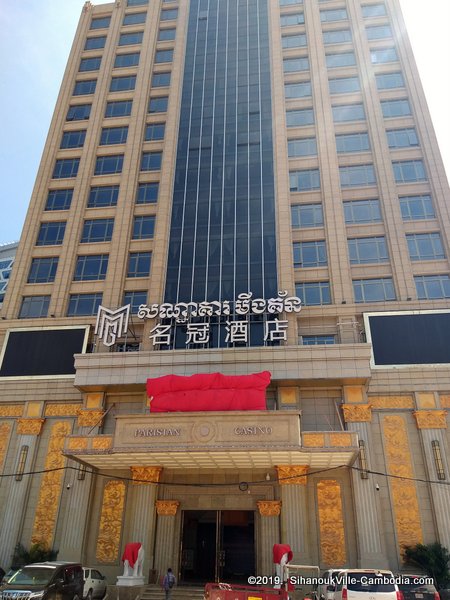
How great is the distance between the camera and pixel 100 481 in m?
29.5

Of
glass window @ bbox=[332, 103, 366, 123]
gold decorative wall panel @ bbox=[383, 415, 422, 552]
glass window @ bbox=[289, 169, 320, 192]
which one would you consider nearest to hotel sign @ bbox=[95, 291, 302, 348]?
gold decorative wall panel @ bbox=[383, 415, 422, 552]

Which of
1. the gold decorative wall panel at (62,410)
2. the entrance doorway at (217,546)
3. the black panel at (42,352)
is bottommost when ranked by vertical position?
the entrance doorway at (217,546)

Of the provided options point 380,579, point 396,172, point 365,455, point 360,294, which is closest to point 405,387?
point 365,455

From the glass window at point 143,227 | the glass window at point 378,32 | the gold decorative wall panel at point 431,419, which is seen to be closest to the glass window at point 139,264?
the glass window at point 143,227

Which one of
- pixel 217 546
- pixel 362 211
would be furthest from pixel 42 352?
pixel 362 211

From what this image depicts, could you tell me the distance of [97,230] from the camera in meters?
39.5

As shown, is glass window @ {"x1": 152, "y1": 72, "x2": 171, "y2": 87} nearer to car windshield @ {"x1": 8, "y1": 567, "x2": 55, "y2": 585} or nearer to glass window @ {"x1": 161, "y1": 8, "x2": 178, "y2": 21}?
A: glass window @ {"x1": 161, "y1": 8, "x2": 178, "y2": 21}

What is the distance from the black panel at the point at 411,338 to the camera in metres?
30.0

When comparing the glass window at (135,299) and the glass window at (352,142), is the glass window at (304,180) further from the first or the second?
the glass window at (135,299)

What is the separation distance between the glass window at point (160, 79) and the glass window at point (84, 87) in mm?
6058

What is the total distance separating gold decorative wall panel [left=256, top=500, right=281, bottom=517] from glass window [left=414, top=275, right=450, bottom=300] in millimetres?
16158

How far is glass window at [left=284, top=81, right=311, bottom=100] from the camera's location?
143ft

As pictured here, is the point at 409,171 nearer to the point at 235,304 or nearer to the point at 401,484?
the point at 235,304

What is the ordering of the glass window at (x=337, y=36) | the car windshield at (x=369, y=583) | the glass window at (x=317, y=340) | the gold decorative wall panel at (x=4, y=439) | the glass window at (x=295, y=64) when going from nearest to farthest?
the car windshield at (x=369, y=583), the gold decorative wall panel at (x=4, y=439), the glass window at (x=317, y=340), the glass window at (x=295, y=64), the glass window at (x=337, y=36)
